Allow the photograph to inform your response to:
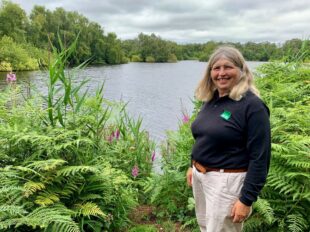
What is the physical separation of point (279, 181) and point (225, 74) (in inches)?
58.8

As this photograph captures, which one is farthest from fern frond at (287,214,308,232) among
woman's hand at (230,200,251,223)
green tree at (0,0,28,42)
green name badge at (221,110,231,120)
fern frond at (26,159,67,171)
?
green tree at (0,0,28,42)

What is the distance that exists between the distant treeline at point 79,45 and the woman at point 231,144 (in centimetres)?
66

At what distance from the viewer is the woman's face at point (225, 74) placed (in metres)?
2.39

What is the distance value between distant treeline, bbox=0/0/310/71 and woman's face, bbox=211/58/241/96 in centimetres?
60

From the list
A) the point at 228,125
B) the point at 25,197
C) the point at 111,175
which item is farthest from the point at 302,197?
the point at 25,197

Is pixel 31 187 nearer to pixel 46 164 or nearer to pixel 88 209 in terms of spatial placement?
pixel 46 164

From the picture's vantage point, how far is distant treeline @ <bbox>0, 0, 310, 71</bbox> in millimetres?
5070

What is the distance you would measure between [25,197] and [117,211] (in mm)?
1115

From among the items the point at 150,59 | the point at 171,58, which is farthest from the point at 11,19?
the point at 171,58

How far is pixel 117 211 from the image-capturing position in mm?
3738

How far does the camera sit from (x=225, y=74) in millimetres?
2402

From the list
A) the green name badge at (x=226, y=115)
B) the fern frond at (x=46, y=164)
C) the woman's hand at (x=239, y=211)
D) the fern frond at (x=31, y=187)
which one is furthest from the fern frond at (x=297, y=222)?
the fern frond at (x=31, y=187)

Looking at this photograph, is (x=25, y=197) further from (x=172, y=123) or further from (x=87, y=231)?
(x=172, y=123)

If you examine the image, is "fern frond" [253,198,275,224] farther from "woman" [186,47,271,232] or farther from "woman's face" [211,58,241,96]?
"woman's face" [211,58,241,96]
